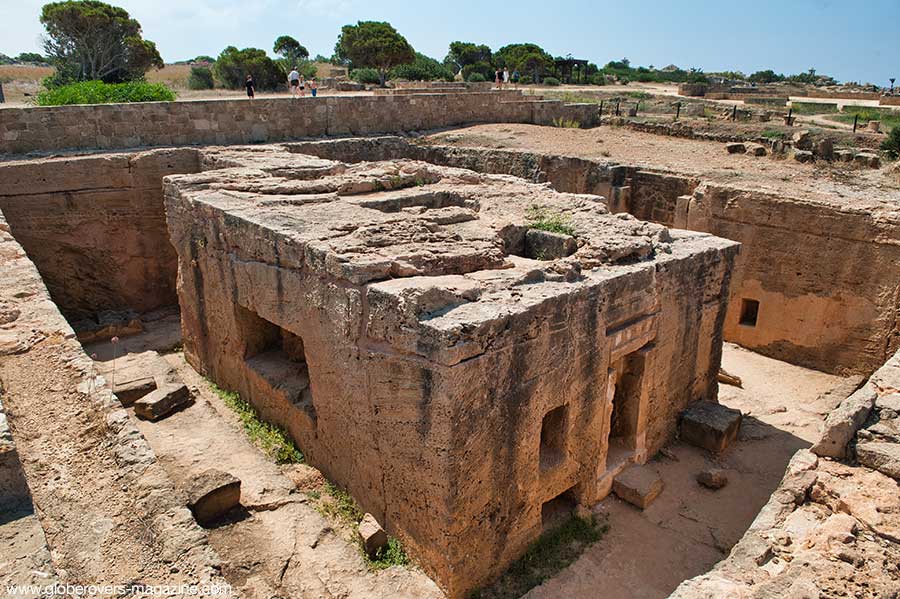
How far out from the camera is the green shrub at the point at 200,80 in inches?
1205

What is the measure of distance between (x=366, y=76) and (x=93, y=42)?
35.8ft

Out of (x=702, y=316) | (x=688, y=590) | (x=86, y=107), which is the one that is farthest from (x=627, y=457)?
(x=86, y=107)

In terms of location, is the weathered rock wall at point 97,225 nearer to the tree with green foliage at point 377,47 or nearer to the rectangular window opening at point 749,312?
the rectangular window opening at point 749,312

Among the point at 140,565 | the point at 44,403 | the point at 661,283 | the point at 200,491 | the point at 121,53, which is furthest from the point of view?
the point at 121,53

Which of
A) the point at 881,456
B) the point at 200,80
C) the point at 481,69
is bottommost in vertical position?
the point at 881,456

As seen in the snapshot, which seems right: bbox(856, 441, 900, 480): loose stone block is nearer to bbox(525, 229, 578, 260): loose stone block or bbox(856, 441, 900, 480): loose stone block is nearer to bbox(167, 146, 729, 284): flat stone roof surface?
bbox(167, 146, 729, 284): flat stone roof surface

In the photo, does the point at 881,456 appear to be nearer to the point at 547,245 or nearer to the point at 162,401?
the point at 547,245

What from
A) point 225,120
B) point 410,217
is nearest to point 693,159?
point 410,217

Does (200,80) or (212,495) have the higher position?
(200,80)

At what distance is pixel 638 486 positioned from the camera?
636 cm

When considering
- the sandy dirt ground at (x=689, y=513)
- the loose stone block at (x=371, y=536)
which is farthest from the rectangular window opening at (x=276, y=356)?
the sandy dirt ground at (x=689, y=513)

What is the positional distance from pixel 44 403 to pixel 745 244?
9.18 m

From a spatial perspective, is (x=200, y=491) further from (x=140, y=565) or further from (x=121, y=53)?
(x=121, y=53)

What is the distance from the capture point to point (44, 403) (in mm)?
4004
